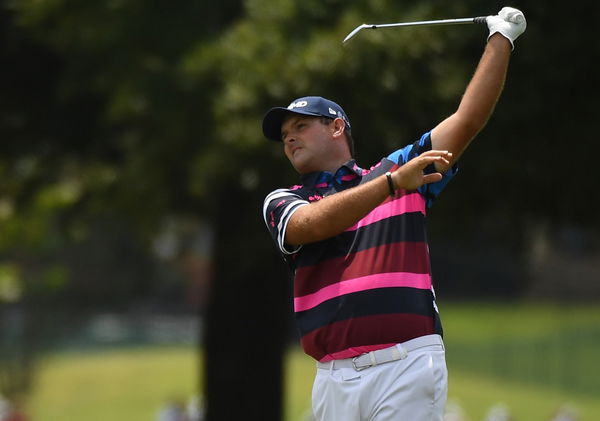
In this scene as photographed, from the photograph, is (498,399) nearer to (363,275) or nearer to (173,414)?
(173,414)

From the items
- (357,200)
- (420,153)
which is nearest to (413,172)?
(357,200)

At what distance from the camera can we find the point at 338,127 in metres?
4.79

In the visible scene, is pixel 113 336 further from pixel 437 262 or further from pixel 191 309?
pixel 191 309

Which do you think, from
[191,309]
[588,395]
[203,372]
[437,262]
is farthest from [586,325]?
[191,309]

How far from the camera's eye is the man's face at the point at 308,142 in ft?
15.5

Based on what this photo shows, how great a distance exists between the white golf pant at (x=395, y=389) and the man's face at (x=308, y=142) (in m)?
0.71

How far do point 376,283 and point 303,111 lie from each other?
674 mm

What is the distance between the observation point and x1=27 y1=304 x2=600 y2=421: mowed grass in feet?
84.9

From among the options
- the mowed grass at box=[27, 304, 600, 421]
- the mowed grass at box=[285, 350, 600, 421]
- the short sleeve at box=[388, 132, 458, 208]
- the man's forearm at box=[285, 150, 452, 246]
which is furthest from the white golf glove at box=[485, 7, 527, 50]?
the mowed grass at box=[285, 350, 600, 421]

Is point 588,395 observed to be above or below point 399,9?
below

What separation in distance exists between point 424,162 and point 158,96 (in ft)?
21.7

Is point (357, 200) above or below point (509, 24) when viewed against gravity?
below

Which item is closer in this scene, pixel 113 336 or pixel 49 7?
pixel 49 7

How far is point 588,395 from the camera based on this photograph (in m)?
26.7
